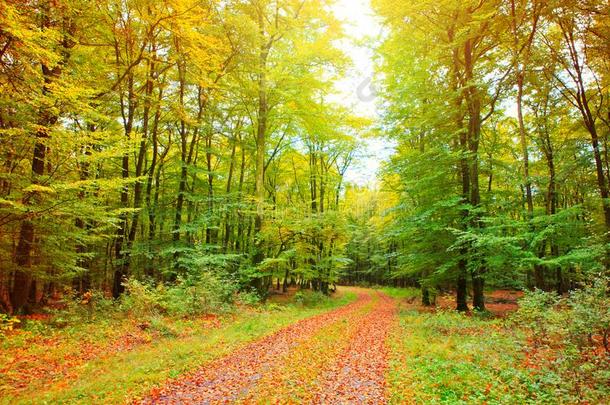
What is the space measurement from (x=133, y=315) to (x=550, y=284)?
28.1 meters

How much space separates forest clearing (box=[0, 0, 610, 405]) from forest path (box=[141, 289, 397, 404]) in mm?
64

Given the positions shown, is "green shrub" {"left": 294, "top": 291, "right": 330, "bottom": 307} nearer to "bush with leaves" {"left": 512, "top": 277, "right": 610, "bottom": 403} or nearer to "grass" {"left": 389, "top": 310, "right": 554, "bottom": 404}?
"grass" {"left": 389, "top": 310, "right": 554, "bottom": 404}

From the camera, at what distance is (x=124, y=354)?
309 inches

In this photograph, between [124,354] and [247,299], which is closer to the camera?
[124,354]

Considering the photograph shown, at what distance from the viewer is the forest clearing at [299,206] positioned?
6.37m

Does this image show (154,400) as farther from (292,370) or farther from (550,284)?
(550,284)

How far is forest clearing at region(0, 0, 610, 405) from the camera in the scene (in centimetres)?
637

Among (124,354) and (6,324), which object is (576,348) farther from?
(6,324)

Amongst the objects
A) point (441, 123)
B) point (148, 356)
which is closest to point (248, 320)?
point (148, 356)

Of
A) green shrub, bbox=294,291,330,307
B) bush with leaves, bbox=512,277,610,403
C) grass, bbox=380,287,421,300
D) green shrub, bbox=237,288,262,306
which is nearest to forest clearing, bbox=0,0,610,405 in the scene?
bush with leaves, bbox=512,277,610,403

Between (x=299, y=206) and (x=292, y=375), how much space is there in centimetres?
1444

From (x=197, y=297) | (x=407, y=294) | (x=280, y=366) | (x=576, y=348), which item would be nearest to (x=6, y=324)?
(x=280, y=366)

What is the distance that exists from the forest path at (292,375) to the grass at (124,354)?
0.53m

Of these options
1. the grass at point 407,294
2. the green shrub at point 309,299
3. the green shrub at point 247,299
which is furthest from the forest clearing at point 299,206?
the grass at point 407,294
